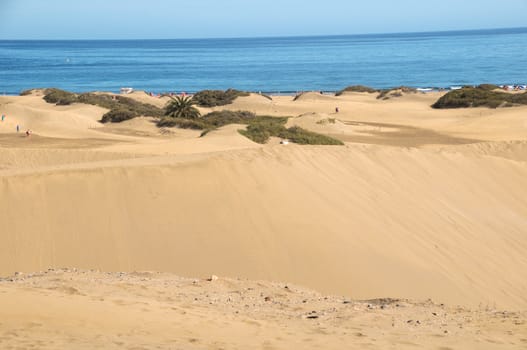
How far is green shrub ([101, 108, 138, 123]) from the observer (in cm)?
3375

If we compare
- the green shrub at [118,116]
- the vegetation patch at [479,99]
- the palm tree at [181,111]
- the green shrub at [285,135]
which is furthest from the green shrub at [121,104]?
the vegetation patch at [479,99]

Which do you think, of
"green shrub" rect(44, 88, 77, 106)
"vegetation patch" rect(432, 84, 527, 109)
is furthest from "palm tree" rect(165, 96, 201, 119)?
"vegetation patch" rect(432, 84, 527, 109)

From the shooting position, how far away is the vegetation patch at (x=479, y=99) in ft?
136

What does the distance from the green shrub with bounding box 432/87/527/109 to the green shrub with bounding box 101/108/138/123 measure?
1810 cm

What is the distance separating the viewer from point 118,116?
1337 inches

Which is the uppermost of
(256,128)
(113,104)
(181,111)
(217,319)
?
(217,319)

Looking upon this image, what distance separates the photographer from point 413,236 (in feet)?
43.7

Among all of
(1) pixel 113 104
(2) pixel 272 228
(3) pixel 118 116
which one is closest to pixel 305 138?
(3) pixel 118 116

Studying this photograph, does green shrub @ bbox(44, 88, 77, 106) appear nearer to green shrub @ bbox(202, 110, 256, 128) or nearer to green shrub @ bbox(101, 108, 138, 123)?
green shrub @ bbox(101, 108, 138, 123)

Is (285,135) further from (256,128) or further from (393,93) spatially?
(393,93)

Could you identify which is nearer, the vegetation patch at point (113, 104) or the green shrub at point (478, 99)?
the vegetation patch at point (113, 104)

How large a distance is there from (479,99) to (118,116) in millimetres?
19596

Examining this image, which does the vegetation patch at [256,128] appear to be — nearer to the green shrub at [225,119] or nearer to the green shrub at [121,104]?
the green shrub at [225,119]

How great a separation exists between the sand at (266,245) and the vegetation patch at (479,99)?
881 inches
